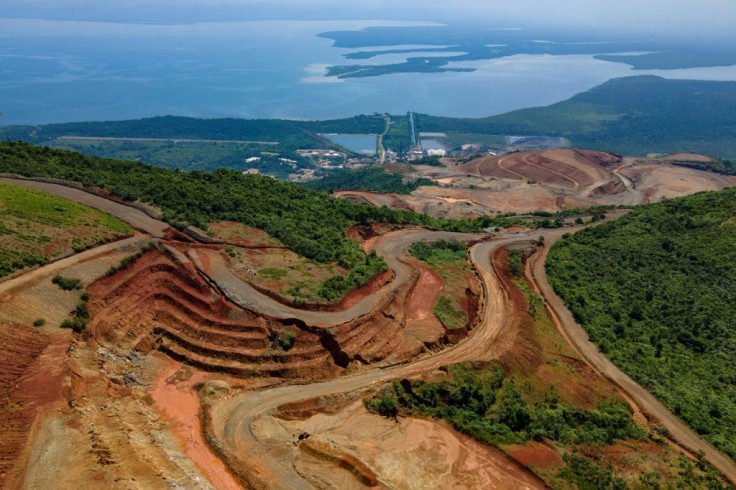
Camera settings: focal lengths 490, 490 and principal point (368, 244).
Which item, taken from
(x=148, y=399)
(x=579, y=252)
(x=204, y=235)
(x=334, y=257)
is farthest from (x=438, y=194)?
(x=148, y=399)

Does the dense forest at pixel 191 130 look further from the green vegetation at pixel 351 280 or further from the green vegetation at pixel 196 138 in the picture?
the green vegetation at pixel 351 280

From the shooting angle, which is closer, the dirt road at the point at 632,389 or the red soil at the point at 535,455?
the red soil at the point at 535,455

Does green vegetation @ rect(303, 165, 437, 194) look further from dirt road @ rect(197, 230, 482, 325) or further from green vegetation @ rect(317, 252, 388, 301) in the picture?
dirt road @ rect(197, 230, 482, 325)

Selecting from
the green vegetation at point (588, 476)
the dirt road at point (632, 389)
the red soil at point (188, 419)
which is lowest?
the dirt road at point (632, 389)

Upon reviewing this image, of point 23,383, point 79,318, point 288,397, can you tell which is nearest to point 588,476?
point 288,397

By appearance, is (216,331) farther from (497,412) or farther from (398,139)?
(398,139)

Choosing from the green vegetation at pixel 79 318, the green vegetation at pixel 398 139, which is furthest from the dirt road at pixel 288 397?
the green vegetation at pixel 398 139
